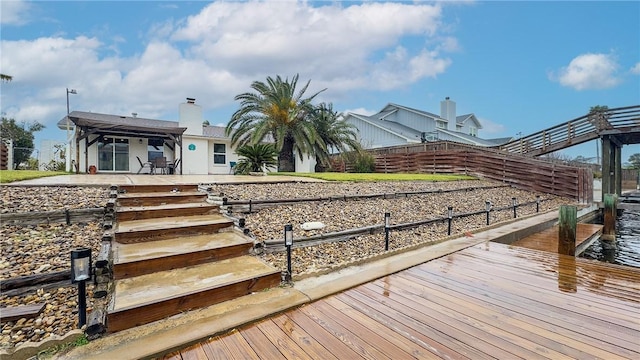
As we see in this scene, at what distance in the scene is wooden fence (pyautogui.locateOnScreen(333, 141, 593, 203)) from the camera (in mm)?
12345

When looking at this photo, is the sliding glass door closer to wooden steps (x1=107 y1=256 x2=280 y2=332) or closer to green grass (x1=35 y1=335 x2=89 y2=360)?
wooden steps (x1=107 y1=256 x2=280 y2=332)

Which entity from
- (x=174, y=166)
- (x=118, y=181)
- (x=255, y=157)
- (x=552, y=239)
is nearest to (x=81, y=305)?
(x=118, y=181)

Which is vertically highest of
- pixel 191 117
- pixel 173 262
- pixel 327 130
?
pixel 191 117

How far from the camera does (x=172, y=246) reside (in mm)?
3498

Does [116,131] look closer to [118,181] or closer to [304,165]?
[118,181]

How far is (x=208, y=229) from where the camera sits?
411 centimetres

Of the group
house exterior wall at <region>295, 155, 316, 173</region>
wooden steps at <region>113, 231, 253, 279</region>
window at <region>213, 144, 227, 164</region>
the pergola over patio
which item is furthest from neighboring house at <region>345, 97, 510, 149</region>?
wooden steps at <region>113, 231, 253, 279</region>

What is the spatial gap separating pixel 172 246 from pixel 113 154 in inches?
486

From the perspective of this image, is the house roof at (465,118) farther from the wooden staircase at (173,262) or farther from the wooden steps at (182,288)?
the wooden steps at (182,288)

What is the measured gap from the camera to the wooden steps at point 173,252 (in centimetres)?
299

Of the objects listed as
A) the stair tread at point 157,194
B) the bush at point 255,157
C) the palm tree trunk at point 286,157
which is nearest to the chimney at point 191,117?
the palm tree trunk at point 286,157

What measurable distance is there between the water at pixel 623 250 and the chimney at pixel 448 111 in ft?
62.0

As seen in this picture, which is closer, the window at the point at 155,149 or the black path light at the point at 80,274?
the black path light at the point at 80,274

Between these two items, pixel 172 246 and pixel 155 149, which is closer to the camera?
pixel 172 246
